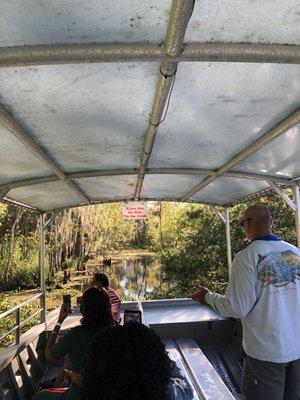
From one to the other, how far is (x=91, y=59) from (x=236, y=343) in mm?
4980

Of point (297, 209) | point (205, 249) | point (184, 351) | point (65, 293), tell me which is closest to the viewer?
point (297, 209)

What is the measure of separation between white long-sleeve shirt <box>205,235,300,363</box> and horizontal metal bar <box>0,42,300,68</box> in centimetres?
115

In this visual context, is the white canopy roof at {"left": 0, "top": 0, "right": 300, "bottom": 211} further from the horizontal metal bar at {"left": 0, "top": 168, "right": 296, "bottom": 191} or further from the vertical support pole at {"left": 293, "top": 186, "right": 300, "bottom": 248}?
the vertical support pole at {"left": 293, "top": 186, "right": 300, "bottom": 248}

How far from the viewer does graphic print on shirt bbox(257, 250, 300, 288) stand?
7.75 feet

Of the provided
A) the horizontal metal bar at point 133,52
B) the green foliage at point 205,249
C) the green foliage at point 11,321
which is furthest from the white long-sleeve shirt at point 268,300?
the green foliage at point 205,249

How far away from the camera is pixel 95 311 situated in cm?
284

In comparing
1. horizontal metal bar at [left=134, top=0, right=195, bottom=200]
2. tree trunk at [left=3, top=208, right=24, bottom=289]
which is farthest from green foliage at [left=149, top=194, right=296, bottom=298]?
horizontal metal bar at [left=134, top=0, right=195, bottom=200]

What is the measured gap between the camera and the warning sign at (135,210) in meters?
7.17

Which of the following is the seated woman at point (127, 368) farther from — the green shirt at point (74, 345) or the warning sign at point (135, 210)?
the warning sign at point (135, 210)

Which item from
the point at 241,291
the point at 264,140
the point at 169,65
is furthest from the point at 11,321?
the point at 169,65

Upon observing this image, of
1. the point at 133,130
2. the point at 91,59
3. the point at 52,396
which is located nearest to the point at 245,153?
the point at 133,130

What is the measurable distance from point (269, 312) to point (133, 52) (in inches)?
62.3

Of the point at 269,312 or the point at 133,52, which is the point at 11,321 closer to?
the point at 269,312

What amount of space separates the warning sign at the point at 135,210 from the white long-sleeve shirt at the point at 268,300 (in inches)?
188
